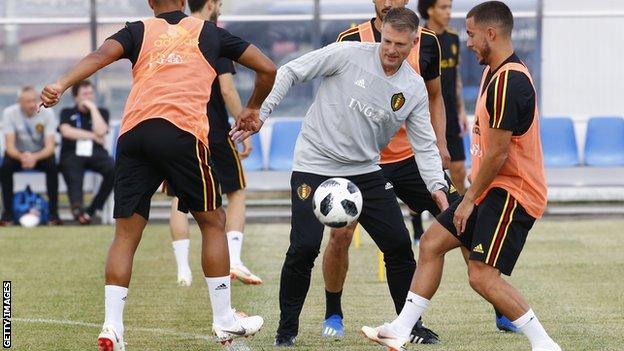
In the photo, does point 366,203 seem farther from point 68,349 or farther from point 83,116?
point 83,116

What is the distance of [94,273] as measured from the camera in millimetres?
11156

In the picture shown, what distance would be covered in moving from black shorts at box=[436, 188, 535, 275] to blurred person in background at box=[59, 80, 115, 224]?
10088mm

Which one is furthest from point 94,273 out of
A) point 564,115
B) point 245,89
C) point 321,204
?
point 564,115

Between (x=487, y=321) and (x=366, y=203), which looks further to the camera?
(x=487, y=321)

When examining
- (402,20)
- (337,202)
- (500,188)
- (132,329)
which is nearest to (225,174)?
(132,329)

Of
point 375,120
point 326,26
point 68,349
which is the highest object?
point 326,26

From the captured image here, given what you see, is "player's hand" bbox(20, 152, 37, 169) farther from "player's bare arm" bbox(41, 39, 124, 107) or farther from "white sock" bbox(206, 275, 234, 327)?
"player's bare arm" bbox(41, 39, 124, 107)

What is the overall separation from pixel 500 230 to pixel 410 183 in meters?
1.60

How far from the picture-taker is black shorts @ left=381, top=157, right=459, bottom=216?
8320 mm

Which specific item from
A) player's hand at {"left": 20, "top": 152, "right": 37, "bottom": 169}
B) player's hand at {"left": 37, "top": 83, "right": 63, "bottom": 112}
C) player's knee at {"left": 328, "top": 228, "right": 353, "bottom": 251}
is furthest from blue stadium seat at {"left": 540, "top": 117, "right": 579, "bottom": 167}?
player's hand at {"left": 37, "top": 83, "right": 63, "bottom": 112}

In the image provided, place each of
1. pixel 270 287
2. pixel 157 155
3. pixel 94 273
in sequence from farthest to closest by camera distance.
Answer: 1. pixel 94 273
2. pixel 270 287
3. pixel 157 155

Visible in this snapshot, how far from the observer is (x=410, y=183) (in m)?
8.34

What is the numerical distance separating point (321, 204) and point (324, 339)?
39.1 inches

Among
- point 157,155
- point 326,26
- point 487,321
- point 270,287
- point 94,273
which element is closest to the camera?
point 157,155
